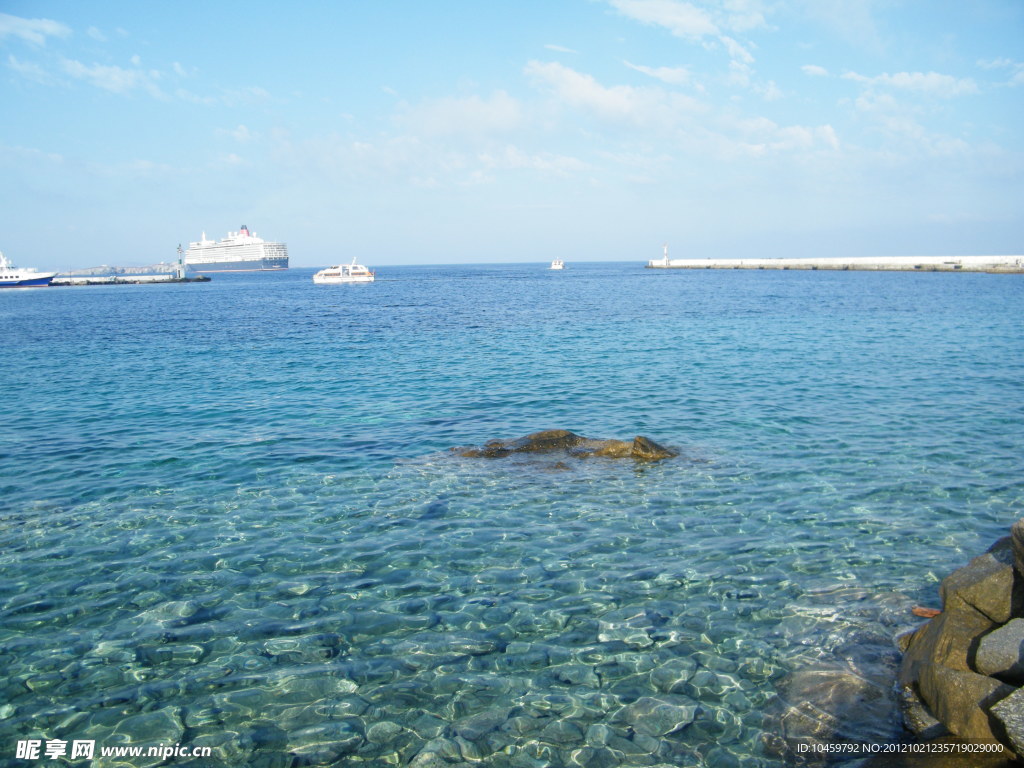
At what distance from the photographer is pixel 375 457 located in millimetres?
16984

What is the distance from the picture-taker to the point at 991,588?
25.6ft

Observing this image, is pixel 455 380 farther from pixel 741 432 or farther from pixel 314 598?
pixel 314 598

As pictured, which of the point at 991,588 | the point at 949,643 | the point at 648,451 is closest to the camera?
the point at 949,643

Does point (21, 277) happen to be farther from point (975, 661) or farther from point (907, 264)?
point (907, 264)

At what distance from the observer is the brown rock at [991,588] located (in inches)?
298

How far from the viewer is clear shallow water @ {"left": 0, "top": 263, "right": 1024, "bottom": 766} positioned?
7.41 meters

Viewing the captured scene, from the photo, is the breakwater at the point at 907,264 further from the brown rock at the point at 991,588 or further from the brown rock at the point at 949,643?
the brown rock at the point at 949,643

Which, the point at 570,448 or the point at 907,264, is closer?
the point at 570,448

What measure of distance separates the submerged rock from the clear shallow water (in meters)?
0.64

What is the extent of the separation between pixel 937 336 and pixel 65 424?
43538mm

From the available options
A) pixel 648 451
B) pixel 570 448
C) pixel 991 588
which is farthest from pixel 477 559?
pixel 991 588

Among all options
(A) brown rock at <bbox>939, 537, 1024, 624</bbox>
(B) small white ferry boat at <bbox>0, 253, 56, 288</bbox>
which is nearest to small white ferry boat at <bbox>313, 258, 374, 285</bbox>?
(B) small white ferry boat at <bbox>0, 253, 56, 288</bbox>

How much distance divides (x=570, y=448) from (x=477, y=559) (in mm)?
6457

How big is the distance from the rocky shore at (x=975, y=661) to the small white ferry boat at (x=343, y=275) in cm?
12945
